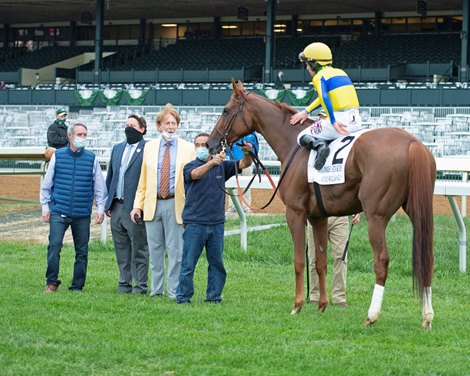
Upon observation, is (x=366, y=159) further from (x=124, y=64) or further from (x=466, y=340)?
(x=124, y=64)

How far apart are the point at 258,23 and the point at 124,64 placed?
7.09 metres

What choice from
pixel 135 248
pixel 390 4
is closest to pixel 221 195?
pixel 135 248

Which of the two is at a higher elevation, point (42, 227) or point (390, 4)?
point (390, 4)

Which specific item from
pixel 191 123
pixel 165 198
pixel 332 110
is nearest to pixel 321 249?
pixel 332 110

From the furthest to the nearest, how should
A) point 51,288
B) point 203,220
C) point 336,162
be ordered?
1. point 51,288
2. point 203,220
3. point 336,162

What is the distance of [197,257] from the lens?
31.1ft

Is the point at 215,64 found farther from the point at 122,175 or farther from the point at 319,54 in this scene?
the point at 319,54

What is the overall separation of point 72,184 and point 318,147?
2.79 m

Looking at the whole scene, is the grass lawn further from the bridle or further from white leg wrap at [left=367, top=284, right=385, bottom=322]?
the bridle

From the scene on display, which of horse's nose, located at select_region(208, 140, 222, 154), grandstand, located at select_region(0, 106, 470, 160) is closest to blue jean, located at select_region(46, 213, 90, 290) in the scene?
horse's nose, located at select_region(208, 140, 222, 154)

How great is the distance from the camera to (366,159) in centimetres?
828

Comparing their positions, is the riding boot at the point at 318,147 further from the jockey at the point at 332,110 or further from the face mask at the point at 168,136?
the face mask at the point at 168,136

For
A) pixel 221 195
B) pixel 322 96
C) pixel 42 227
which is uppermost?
pixel 322 96

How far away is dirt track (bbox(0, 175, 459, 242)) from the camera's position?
1586 cm
